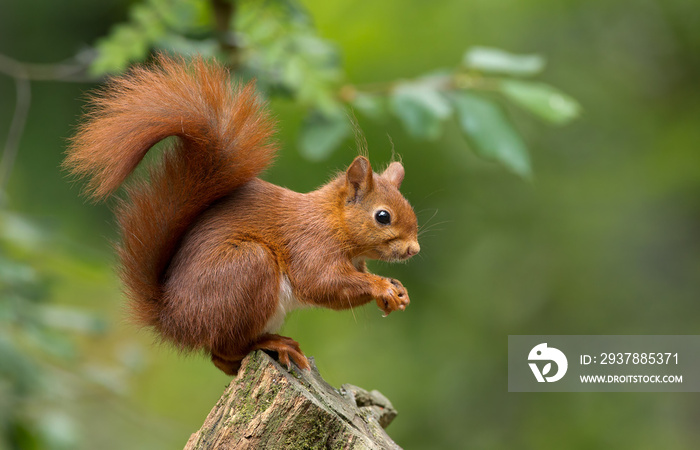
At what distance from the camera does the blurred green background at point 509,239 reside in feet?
13.9

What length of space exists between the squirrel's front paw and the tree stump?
27 cm

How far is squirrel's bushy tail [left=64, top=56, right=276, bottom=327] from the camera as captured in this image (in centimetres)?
170

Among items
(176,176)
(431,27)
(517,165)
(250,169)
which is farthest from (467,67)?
(431,27)

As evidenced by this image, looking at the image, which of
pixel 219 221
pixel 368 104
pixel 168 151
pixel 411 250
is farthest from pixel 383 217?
pixel 368 104

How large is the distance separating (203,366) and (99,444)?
0.87m

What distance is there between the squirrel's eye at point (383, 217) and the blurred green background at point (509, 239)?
1.99 metres

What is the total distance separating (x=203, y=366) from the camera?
479 cm

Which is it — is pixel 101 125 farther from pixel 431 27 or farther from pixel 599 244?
pixel 599 244

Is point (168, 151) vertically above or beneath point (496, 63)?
beneath

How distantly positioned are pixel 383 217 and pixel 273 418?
1.99ft

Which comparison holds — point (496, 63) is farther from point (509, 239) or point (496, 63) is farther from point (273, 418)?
point (509, 239)
